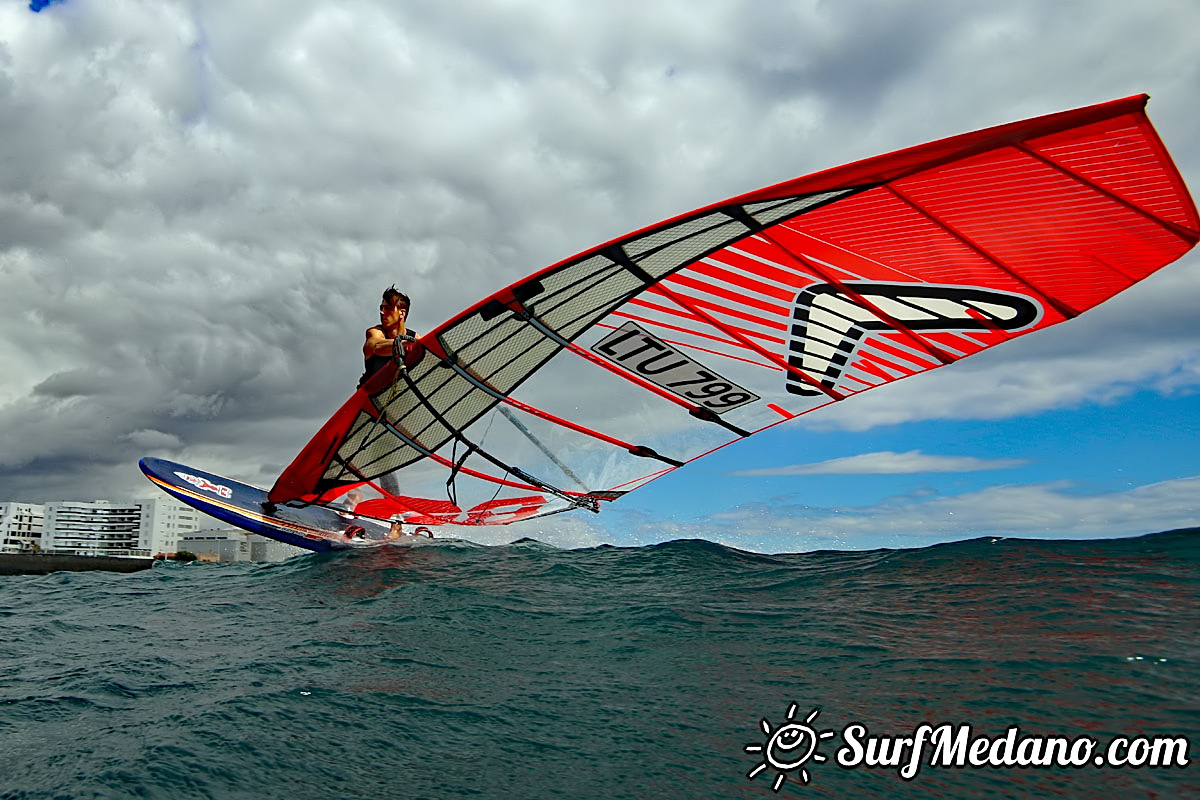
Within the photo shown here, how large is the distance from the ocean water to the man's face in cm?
330

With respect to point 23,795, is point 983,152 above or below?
above

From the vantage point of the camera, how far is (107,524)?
6388 inches

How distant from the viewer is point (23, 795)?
225 centimetres

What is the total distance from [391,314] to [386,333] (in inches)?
9.3

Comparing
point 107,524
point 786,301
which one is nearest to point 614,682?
point 786,301

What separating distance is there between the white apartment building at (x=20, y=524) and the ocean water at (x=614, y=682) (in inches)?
7192

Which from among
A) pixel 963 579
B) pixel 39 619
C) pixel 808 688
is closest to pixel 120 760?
pixel 808 688

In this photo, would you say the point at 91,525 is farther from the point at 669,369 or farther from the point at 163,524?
the point at 669,369

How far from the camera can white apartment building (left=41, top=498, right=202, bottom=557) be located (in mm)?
143625

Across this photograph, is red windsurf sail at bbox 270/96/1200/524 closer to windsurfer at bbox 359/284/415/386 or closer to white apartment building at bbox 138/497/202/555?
windsurfer at bbox 359/284/415/386

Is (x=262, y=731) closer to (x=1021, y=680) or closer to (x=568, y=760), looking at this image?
(x=568, y=760)

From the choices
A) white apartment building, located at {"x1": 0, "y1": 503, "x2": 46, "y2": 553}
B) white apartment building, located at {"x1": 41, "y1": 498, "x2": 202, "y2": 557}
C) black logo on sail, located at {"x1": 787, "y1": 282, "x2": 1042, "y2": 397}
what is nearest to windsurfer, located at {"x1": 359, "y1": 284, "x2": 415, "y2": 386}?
black logo on sail, located at {"x1": 787, "y1": 282, "x2": 1042, "y2": 397}

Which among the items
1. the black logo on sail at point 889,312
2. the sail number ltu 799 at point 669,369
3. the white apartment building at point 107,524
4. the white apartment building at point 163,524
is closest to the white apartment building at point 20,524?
→ the white apartment building at point 107,524

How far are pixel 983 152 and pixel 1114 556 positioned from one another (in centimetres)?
362
